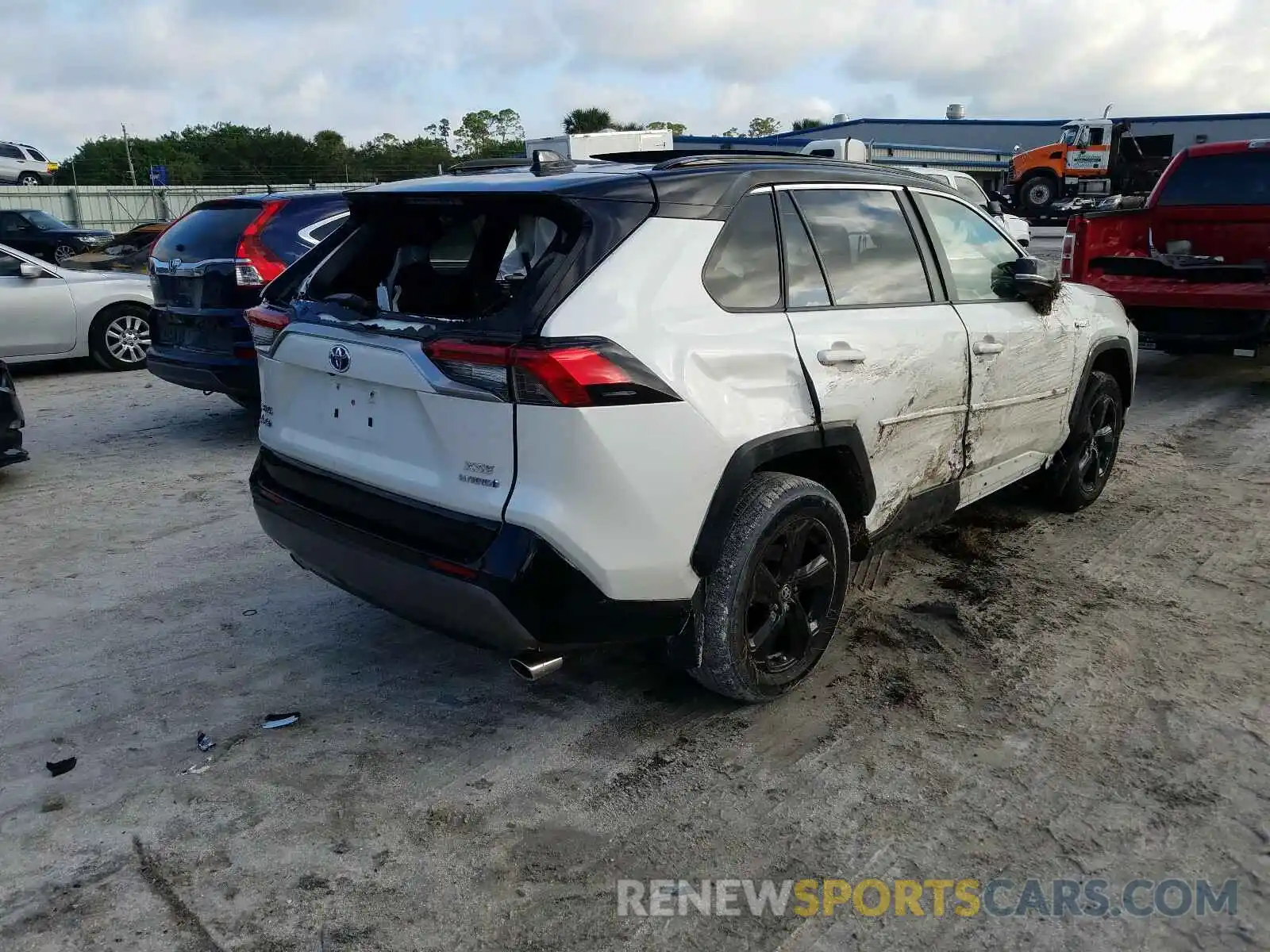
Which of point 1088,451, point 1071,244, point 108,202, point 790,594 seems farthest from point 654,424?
point 108,202

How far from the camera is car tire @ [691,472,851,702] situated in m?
3.10

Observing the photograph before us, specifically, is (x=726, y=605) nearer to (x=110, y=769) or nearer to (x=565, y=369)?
(x=565, y=369)

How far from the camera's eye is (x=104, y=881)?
2.59m

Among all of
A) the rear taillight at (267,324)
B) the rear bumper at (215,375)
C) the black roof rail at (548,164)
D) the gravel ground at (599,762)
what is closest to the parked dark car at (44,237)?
the rear bumper at (215,375)

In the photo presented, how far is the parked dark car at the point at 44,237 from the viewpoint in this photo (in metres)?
23.7

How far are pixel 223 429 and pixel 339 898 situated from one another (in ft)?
19.1

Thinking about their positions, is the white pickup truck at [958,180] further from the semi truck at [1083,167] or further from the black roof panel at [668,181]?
the semi truck at [1083,167]

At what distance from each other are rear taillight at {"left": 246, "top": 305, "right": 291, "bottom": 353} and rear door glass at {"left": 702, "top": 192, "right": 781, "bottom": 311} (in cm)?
150

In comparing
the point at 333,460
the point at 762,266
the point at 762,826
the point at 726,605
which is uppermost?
the point at 762,266

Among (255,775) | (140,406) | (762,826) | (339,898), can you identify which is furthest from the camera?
(140,406)

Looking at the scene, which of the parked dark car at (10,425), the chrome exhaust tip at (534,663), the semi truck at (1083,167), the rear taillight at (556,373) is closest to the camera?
the rear taillight at (556,373)

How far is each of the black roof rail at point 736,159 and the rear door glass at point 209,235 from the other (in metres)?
4.57

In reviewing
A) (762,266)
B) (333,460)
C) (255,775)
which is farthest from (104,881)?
(762,266)

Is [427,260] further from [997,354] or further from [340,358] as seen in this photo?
[997,354]
